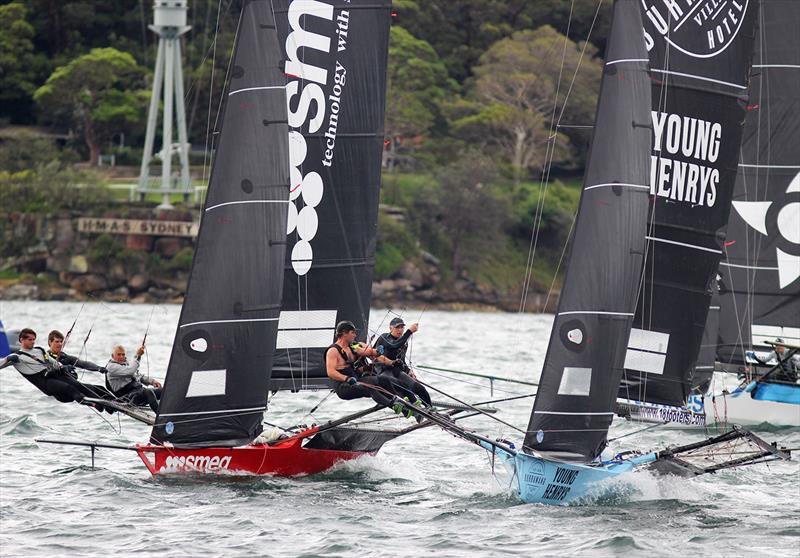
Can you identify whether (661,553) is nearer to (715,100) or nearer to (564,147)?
(715,100)

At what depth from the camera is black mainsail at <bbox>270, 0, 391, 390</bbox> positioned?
676 inches

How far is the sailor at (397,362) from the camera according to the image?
15297mm

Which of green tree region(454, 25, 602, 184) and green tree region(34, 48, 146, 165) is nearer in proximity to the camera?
green tree region(34, 48, 146, 165)

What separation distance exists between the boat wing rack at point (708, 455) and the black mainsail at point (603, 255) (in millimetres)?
871

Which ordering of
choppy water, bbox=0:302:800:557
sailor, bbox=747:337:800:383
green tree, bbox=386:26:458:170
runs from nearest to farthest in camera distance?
choppy water, bbox=0:302:800:557 → sailor, bbox=747:337:800:383 → green tree, bbox=386:26:458:170

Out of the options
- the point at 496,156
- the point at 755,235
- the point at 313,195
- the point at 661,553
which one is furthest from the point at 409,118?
the point at 661,553

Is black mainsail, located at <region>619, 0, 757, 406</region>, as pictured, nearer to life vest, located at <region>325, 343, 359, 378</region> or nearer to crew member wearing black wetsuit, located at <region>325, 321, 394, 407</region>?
crew member wearing black wetsuit, located at <region>325, 321, 394, 407</region>

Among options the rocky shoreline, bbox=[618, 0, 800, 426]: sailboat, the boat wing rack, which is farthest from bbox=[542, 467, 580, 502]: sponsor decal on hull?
the rocky shoreline

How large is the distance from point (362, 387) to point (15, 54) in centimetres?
5575

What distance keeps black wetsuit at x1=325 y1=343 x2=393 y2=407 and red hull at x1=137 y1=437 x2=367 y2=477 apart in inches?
32.1

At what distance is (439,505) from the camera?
14.7 m

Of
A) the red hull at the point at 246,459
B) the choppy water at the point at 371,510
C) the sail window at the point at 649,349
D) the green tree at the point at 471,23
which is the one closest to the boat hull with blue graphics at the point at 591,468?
the choppy water at the point at 371,510

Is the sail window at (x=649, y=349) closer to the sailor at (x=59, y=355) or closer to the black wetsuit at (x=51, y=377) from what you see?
the sailor at (x=59, y=355)

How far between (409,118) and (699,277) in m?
49.1
